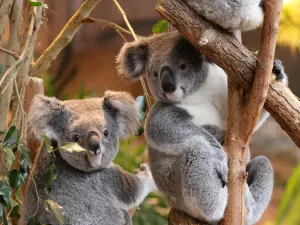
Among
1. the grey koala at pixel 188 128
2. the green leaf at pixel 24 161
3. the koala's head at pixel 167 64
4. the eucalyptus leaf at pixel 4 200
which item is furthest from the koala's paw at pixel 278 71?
the eucalyptus leaf at pixel 4 200

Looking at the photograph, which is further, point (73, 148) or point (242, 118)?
point (242, 118)

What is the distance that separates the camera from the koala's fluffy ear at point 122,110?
2041mm

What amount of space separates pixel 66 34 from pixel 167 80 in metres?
0.91

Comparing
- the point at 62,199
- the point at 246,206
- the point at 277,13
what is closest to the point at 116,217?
the point at 62,199

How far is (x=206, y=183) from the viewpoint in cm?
184

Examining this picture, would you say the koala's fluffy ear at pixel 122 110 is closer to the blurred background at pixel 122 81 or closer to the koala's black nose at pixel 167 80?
the koala's black nose at pixel 167 80

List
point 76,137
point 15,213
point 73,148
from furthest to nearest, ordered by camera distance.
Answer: point 15,213, point 76,137, point 73,148

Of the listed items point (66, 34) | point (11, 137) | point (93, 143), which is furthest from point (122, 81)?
point (11, 137)

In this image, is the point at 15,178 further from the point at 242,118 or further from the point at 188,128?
the point at 242,118

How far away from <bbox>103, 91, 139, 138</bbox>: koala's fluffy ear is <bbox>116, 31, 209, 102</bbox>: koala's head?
11 centimetres

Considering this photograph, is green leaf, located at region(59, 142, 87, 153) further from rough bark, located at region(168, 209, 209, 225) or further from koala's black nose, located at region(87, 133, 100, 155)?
rough bark, located at region(168, 209, 209, 225)

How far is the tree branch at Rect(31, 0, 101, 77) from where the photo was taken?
2521 mm

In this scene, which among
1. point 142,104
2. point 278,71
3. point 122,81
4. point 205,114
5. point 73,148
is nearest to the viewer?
point 73,148

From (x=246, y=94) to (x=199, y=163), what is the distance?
0.31 metres
